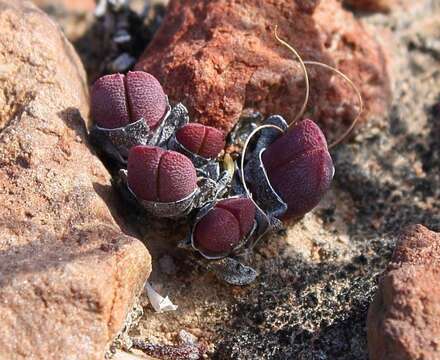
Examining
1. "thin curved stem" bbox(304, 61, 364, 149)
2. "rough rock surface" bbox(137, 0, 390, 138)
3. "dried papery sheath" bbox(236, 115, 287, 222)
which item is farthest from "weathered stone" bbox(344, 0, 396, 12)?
"dried papery sheath" bbox(236, 115, 287, 222)

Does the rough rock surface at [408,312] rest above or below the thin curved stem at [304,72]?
below

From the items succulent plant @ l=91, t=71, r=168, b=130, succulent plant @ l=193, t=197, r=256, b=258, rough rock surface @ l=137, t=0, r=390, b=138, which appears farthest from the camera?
rough rock surface @ l=137, t=0, r=390, b=138

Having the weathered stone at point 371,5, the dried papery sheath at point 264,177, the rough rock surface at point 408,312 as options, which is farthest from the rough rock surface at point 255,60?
the rough rock surface at point 408,312

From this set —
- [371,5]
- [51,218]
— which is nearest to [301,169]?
[51,218]

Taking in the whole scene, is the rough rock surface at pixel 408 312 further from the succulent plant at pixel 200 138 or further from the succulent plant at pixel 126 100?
the succulent plant at pixel 126 100

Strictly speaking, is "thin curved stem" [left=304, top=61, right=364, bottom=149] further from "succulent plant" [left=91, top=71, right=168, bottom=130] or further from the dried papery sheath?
"succulent plant" [left=91, top=71, right=168, bottom=130]

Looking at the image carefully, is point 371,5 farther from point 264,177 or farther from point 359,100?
point 264,177
